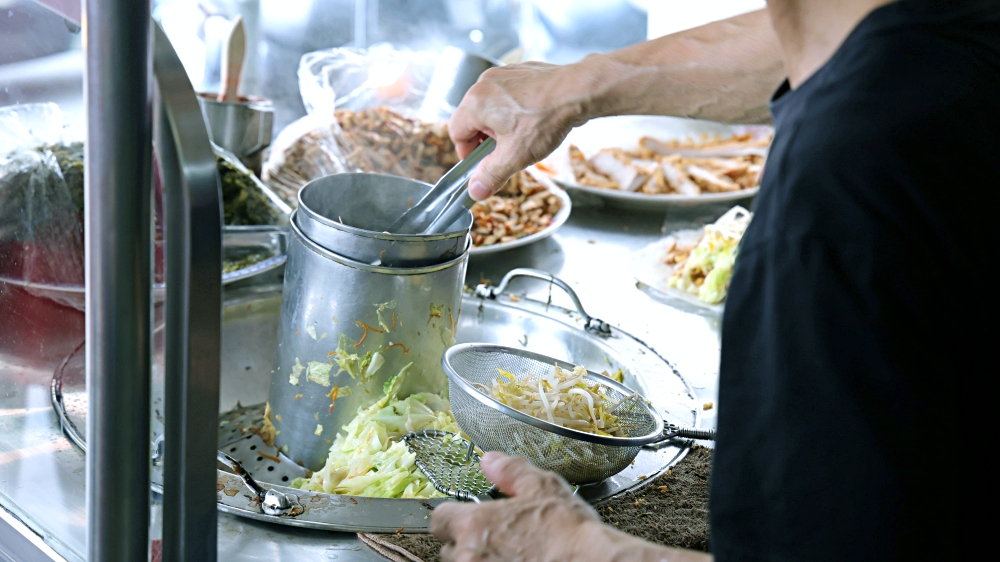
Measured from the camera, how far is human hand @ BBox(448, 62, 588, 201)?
128 centimetres

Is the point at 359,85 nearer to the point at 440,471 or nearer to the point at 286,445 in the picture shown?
the point at 286,445

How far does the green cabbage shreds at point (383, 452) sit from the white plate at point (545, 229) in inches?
23.4

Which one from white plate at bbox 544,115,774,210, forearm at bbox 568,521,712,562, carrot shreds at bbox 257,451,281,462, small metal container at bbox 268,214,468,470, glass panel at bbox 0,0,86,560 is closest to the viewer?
forearm at bbox 568,521,712,562

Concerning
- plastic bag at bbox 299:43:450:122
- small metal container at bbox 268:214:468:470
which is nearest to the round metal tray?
small metal container at bbox 268:214:468:470

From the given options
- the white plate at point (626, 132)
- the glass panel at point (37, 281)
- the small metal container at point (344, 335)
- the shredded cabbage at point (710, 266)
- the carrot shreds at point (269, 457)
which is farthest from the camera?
the white plate at point (626, 132)

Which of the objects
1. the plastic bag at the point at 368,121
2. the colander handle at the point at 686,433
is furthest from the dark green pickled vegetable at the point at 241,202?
the colander handle at the point at 686,433

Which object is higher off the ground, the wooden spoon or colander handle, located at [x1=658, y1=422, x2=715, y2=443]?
the wooden spoon

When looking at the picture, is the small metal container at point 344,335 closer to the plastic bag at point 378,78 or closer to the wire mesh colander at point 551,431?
the wire mesh colander at point 551,431

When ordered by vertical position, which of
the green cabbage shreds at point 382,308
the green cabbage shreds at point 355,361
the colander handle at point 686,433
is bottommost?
the colander handle at point 686,433

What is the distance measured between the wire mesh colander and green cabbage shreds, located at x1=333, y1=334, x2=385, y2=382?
0.12 metres

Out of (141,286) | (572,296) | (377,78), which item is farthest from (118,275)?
(377,78)

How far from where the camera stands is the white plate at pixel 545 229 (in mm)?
2064

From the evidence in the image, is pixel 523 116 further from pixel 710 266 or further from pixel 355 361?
pixel 710 266

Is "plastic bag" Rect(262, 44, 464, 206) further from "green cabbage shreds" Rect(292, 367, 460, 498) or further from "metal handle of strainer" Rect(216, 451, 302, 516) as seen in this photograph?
"metal handle of strainer" Rect(216, 451, 302, 516)
